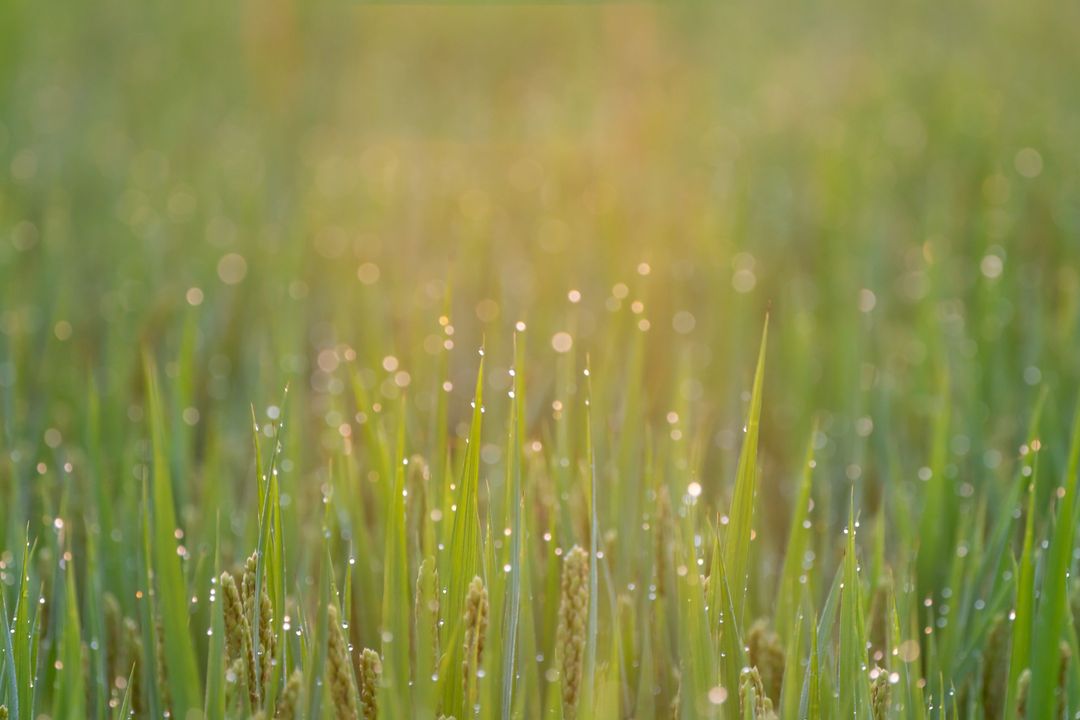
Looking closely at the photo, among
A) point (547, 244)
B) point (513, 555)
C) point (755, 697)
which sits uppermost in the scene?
point (547, 244)

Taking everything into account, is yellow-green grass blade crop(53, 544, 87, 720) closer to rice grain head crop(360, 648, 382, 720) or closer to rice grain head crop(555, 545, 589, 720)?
rice grain head crop(360, 648, 382, 720)

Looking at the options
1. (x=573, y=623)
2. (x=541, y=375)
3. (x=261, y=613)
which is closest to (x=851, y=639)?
(x=573, y=623)

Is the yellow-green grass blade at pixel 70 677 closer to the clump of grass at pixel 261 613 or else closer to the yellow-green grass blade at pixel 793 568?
the clump of grass at pixel 261 613

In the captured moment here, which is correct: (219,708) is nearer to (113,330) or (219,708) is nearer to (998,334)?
(113,330)

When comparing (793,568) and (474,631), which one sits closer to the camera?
(474,631)

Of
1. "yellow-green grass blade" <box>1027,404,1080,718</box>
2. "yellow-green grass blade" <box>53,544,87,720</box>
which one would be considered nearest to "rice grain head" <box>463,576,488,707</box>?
"yellow-green grass blade" <box>53,544,87,720</box>

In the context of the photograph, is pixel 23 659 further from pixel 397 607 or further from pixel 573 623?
pixel 573 623
